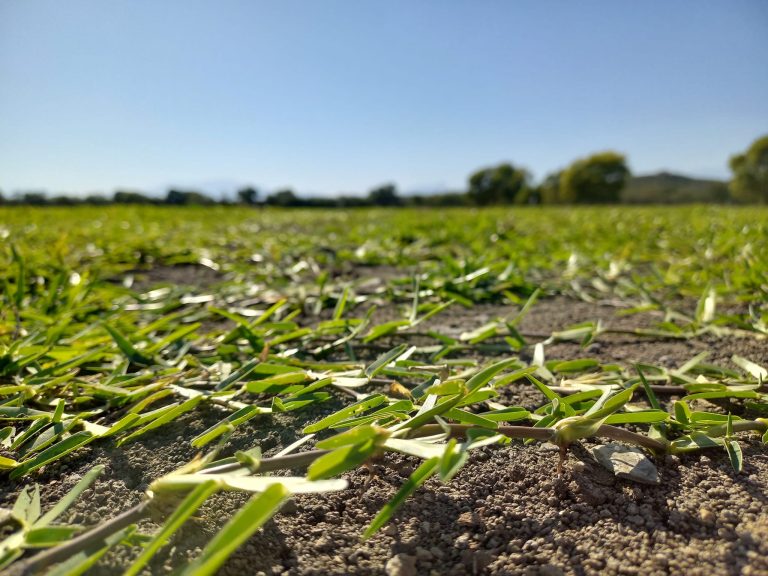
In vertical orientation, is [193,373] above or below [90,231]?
below

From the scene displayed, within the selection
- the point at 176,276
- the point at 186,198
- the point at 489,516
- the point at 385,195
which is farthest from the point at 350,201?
the point at 489,516

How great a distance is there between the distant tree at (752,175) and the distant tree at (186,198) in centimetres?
3465

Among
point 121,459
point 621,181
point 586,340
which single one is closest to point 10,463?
point 121,459

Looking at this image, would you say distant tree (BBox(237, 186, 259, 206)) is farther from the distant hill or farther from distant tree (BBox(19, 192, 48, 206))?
the distant hill

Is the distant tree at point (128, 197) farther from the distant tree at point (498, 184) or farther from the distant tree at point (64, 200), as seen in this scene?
the distant tree at point (498, 184)

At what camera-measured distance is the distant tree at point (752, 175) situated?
33406 mm

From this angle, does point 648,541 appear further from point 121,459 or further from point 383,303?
point 383,303

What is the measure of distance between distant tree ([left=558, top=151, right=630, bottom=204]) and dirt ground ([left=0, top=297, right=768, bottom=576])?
4371 cm

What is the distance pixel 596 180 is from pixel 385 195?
26525mm

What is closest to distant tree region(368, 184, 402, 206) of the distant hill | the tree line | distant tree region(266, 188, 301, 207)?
the tree line

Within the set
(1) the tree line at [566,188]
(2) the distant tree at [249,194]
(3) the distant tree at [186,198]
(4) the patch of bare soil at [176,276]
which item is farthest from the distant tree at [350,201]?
(4) the patch of bare soil at [176,276]

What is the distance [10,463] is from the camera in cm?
74

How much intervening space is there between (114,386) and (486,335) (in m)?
0.87

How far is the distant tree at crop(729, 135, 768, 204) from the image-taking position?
110 ft
